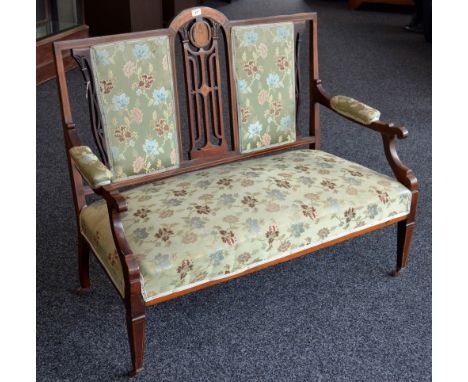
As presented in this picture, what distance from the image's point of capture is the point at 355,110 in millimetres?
2070

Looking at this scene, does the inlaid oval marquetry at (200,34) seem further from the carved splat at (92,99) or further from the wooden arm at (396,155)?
the wooden arm at (396,155)

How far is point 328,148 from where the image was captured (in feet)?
10.5

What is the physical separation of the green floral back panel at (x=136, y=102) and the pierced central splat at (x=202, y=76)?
2.9 inches

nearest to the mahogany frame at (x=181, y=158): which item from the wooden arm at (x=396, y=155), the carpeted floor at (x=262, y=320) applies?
the wooden arm at (x=396, y=155)

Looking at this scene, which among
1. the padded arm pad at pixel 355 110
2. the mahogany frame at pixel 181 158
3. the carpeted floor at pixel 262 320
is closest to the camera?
the mahogany frame at pixel 181 158

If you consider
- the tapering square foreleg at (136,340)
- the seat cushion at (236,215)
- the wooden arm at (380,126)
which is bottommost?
the tapering square foreleg at (136,340)

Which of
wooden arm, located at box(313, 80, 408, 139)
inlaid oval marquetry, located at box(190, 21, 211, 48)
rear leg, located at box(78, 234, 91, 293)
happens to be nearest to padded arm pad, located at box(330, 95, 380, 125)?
wooden arm, located at box(313, 80, 408, 139)

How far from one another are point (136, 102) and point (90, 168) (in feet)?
1.10

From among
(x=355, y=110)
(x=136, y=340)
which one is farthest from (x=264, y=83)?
(x=136, y=340)

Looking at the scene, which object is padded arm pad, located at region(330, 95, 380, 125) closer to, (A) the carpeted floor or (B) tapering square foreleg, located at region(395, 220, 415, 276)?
(B) tapering square foreleg, located at region(395, 220, 415, 276)

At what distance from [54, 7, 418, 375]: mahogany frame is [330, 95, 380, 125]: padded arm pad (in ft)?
0.08

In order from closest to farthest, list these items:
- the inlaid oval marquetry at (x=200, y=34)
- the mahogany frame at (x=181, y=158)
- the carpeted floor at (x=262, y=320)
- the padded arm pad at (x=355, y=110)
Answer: the mahogany frame at (x=181, y=158) → the carpeted floor at (x=262, y=320) → the inlaid oval marquetry at (x=200, y=34) → the padded arm pad at (x=355, y=110)

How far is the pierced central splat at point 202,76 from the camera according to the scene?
1900mm

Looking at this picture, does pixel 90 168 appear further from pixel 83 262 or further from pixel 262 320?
pixel 262 320
